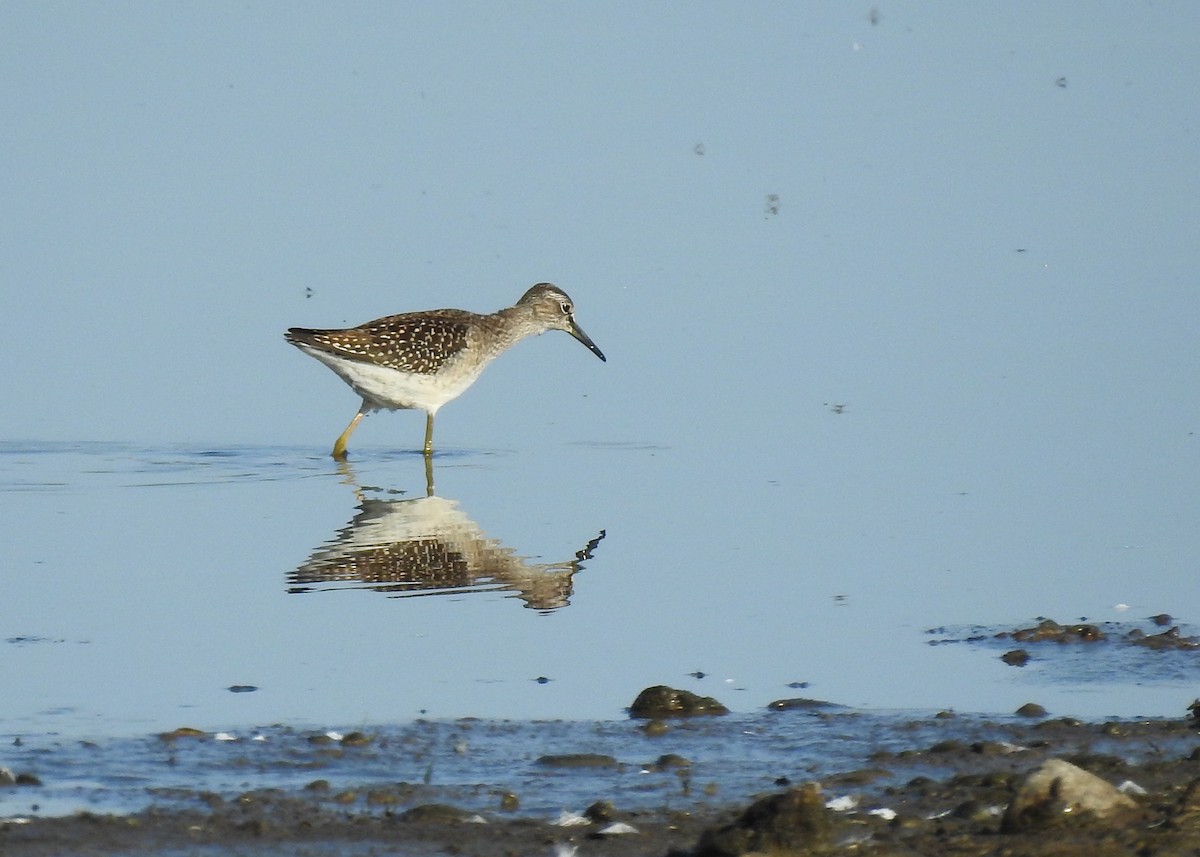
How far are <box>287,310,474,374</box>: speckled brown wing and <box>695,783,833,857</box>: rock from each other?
928 centimetres

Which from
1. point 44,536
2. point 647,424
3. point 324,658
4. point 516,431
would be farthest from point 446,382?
point 324,658

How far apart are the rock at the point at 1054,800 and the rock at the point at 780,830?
601mm

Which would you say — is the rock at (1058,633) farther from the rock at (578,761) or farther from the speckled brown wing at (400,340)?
the speckled brown wing at (400,340)

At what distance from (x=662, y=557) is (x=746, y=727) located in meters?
3.15

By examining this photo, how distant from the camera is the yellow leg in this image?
543 inches

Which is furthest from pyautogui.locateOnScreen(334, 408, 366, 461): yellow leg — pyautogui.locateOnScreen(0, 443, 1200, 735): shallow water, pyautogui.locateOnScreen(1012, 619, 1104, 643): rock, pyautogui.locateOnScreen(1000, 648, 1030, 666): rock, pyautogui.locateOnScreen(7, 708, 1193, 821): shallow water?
pyautogui.locateOnScreen(7, 708, 1193, 821): shallow water

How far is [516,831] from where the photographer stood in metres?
5.72

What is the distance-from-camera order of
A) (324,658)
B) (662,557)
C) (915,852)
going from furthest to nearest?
1. (662,557)
2. (324,658)
3. (915,852)

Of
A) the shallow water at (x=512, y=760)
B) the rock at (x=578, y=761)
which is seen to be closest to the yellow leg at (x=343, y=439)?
the shallow water at (x=512, y=760)

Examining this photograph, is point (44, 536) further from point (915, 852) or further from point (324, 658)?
point (915, 852)

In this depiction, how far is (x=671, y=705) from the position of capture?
23.5 feet

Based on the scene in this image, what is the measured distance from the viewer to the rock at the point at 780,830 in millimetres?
5316

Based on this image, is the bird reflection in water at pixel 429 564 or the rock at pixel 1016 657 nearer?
the rock at pixel 1016 657

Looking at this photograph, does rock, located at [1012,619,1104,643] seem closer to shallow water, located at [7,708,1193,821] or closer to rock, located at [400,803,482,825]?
shallow water, located at [7,708,1193,821]
